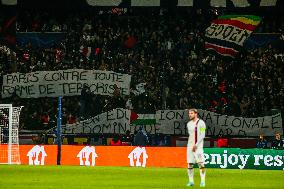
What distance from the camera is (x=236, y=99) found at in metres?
37.2

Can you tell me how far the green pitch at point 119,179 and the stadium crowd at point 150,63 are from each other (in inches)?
428

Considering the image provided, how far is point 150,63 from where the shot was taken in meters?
40.4

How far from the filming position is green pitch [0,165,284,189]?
773 inches

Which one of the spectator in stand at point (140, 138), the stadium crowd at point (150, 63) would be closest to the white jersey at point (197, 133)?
the spectator in stand at point (140, 138)

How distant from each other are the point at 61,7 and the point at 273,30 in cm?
1219

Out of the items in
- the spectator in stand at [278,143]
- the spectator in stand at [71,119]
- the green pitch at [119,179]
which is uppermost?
the spectator in stand at [71,119]

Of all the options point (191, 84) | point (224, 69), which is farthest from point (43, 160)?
point (224, 69)

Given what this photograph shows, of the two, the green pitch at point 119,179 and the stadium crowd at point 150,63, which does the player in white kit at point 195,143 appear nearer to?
the green pitch at point 119,179

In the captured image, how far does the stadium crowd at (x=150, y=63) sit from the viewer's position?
122 ft

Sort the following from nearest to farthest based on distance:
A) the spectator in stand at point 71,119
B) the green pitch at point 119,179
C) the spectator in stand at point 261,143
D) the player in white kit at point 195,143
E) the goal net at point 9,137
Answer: the green pitch at point 119,179, the player in white kit at point 195,143, the goal net at point 9,137, the spectator in stand at point 261,143, the spectator in stand at point 71,119

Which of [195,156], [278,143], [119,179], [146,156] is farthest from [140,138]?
[195,156]

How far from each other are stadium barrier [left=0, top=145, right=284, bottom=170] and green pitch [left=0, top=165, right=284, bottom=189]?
3.92 meters

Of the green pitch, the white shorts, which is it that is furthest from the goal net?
the white shorts

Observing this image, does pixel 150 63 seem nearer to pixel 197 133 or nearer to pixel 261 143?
pixel 261 143
